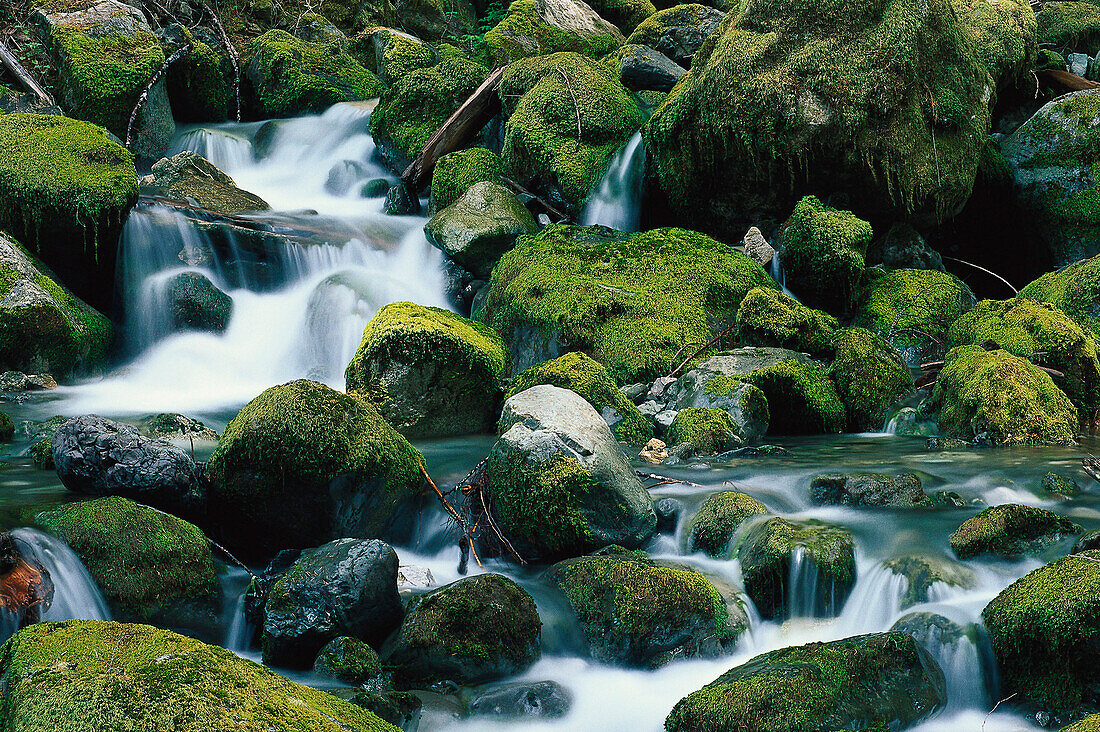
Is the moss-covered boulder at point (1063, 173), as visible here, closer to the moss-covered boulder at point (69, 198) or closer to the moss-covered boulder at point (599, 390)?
the moss-covered boulder at point (599, 390)

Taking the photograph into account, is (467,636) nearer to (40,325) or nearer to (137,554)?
(137,554)

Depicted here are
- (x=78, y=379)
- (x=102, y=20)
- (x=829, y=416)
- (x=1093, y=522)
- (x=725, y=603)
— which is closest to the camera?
(x=725, y=603)

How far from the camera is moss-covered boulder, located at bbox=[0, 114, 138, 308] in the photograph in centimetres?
937

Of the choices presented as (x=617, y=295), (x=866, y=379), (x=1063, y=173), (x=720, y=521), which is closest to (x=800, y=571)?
(x=720, y=521)

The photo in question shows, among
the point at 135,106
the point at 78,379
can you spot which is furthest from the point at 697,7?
the point at 78,379

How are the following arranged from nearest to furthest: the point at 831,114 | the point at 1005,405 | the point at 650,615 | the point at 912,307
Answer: the point at 650,615 < the point at 1005,405 < the point at 912,307 < the point at 831,114

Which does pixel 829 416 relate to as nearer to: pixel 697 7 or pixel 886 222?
pixel 886 222

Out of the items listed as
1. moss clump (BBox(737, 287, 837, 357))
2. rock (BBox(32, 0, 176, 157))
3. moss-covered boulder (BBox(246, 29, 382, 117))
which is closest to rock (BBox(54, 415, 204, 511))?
moss clump (BBox(737, 287, 837, 357))

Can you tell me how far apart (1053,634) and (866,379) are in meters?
4.12

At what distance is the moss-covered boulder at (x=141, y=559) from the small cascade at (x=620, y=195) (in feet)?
24.1

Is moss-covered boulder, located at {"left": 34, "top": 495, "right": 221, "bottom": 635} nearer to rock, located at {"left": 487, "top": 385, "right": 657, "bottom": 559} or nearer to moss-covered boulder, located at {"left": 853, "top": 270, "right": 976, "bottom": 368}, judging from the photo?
rock, located at {"left": 487, "top": 385, "right": 657, "bottom": 559}

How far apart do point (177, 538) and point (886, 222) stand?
8.89m

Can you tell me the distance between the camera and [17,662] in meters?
2.61

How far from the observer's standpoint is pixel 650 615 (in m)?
4.25
